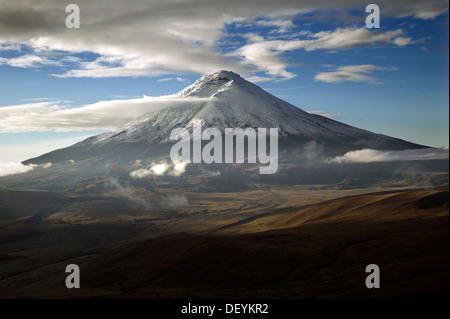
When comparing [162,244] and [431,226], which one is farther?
[162,244]

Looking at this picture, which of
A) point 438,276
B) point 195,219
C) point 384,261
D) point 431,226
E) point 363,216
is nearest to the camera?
point 438,276

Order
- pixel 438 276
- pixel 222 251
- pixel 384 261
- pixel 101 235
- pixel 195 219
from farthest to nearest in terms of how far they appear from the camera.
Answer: pixel 195 219 → pixel 101 235 → pixel 222 251 → pixel 384 261 → pixel 438 276

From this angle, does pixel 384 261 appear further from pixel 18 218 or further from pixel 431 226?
pixel 18 218

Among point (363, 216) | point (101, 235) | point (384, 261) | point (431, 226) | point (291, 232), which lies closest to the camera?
point (384, 261)

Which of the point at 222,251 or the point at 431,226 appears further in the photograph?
the point at 222,251

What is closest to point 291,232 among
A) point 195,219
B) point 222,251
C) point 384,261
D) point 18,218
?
point 222,251
